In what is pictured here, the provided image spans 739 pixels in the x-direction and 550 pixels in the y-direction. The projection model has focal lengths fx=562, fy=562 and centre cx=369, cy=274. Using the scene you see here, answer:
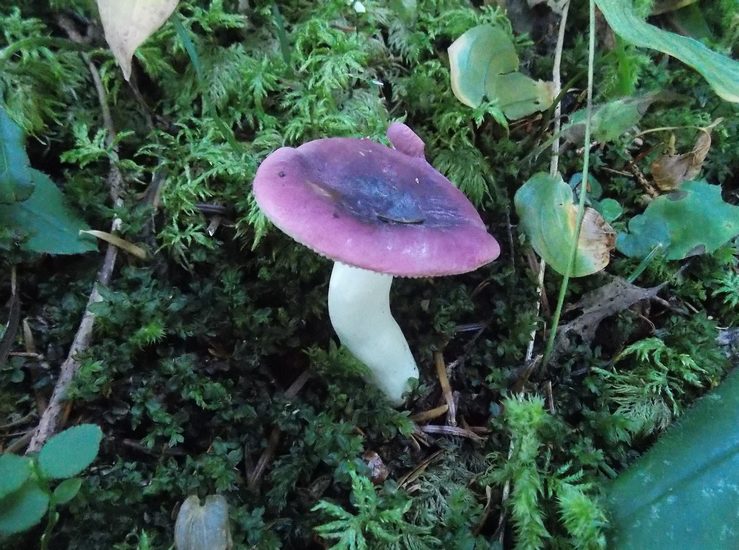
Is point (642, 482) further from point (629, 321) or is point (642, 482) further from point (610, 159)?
point (610, 159)

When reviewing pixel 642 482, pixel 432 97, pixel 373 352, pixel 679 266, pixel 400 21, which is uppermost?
pixel 400 21

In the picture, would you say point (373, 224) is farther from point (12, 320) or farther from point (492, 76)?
point (12, 320)

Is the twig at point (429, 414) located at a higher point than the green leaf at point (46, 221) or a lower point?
lower

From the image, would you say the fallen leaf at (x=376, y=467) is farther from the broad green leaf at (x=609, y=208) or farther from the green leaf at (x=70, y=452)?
the broad green leaf at (x=609, y=208)

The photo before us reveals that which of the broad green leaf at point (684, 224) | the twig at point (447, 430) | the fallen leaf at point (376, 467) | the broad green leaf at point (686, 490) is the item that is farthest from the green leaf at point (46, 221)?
the broad green leaf at point (684, 224)

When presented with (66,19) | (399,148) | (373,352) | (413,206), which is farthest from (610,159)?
(66,19)

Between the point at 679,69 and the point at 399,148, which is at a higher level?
the point at 679,69
